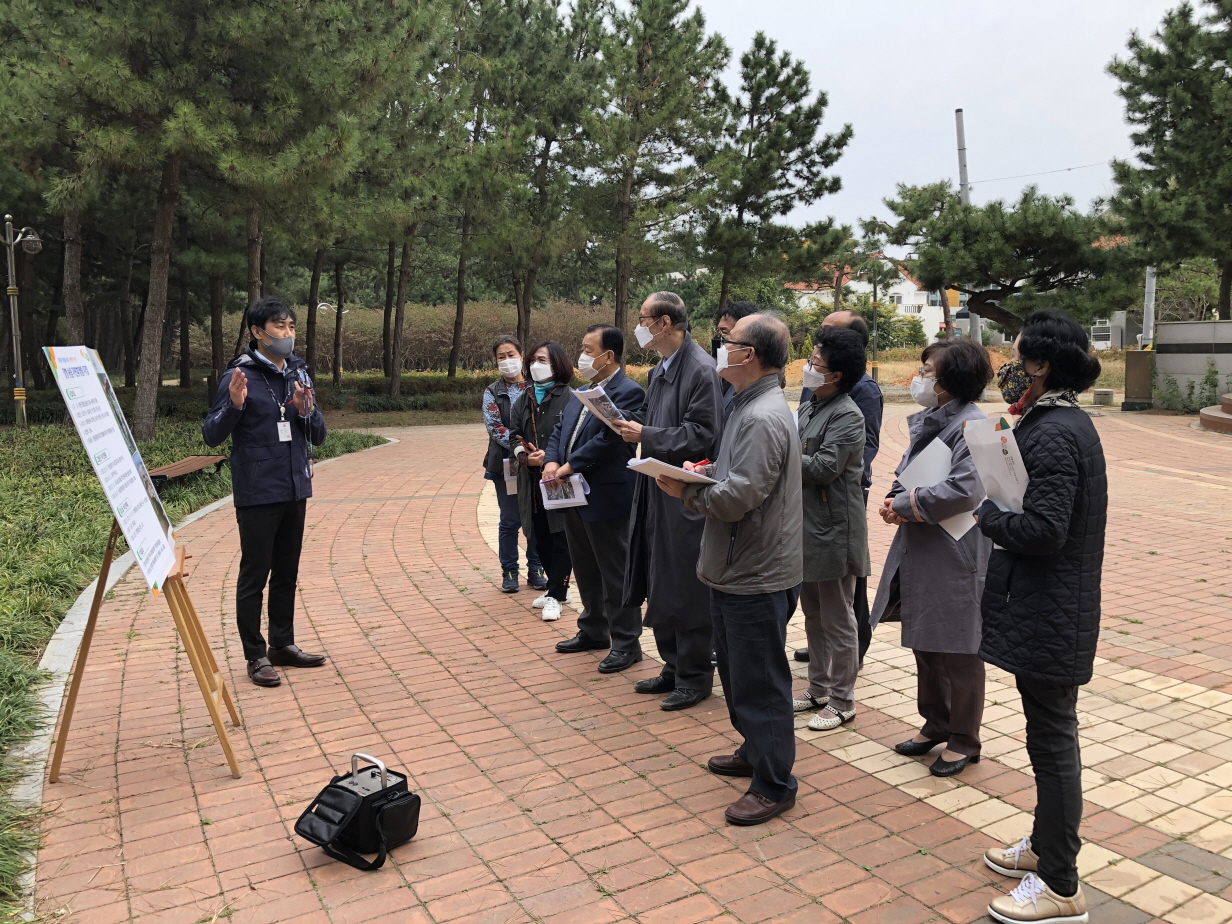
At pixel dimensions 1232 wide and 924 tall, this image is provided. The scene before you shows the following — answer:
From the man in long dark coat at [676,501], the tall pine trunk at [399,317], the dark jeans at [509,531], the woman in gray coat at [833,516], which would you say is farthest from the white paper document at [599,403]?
the tall pine trunk at [399,317]

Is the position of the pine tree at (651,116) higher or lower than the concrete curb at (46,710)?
higher

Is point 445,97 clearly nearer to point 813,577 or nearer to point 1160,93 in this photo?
point 1160,93

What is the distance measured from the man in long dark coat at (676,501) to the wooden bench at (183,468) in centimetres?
727

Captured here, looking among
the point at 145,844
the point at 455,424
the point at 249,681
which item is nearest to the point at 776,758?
the point at 145,844

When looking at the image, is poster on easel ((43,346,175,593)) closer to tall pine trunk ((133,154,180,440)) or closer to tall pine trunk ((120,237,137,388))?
tall pine trunk ((133,154,180,440))

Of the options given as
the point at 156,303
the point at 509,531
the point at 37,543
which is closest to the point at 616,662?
the point at 509,531

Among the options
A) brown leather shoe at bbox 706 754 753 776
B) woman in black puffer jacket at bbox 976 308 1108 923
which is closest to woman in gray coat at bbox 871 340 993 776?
brown leather shoe at bbox 706 754 753 776

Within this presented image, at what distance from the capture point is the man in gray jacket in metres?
3.53

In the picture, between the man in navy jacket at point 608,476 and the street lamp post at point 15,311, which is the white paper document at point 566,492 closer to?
the man in navy jacket at point 608,476

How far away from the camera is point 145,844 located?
3.56 m

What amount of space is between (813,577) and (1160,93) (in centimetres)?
2263

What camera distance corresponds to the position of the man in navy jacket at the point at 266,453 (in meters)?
5.01

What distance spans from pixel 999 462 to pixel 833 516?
145cm

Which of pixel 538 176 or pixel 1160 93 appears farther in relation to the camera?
pixel 538 176
